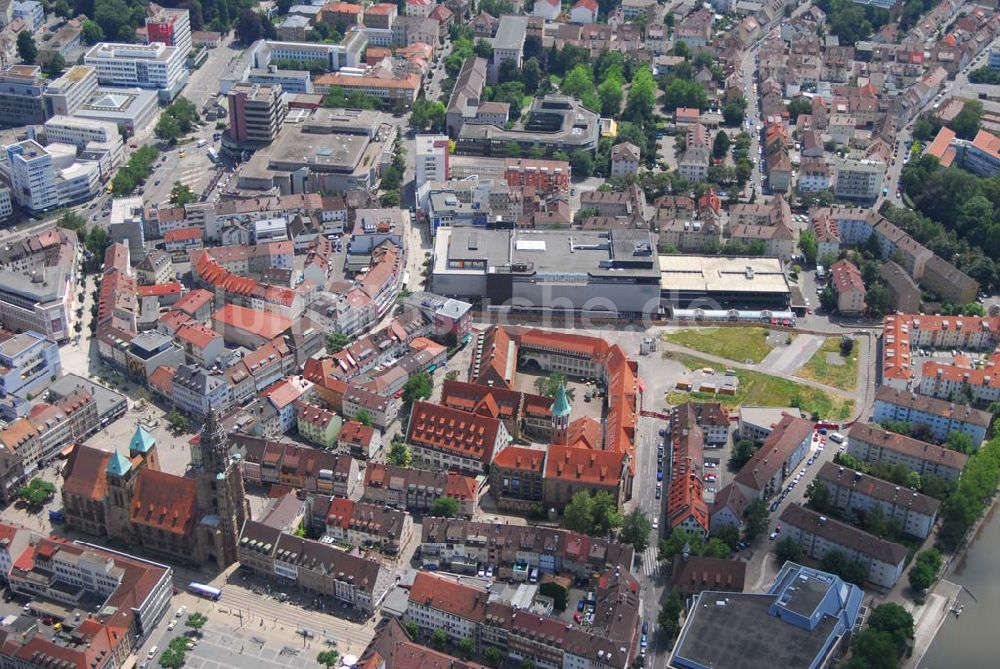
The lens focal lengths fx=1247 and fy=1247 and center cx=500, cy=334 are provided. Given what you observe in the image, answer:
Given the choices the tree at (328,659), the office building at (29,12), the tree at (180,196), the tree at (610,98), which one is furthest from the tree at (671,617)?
the office building at (29,12)

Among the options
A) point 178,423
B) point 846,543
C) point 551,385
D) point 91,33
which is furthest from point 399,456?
point 91,33

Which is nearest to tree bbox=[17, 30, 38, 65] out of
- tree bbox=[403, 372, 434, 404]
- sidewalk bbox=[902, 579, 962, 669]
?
tree bbox=[403, 372, 434, 404]

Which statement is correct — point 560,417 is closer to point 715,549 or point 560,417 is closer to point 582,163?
point 715,549

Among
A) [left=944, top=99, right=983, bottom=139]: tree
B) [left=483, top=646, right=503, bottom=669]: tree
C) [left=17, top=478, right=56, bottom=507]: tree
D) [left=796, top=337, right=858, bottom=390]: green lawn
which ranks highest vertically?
[left=944, top=99, right=983, bottom=139]: tree

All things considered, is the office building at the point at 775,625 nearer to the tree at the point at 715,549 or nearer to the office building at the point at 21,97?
the tree at the point at 715,549

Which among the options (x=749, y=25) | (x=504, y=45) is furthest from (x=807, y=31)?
(x=504, y=45)

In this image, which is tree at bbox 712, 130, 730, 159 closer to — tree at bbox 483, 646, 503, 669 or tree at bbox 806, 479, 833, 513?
tree at bbox 806, 479, 833, 513

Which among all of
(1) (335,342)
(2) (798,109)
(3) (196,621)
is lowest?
(3) (196,621)

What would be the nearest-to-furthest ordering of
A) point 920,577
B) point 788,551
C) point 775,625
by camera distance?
1. point 775,625
2. point 920,577
3. point 788,551

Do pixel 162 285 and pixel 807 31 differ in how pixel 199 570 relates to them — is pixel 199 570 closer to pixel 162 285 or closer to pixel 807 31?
pixel 162 285
